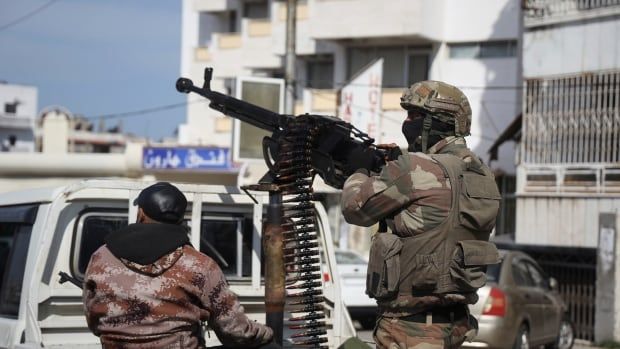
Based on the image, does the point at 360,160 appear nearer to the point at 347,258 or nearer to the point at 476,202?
the point at 476,202

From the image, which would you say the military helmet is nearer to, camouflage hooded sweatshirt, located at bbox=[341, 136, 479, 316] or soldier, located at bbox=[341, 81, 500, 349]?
soldier, located at bbox=[341, 81, 500, 349]

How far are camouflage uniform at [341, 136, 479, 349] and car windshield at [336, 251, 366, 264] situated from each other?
1199cm

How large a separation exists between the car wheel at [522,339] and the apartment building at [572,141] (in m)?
4.12

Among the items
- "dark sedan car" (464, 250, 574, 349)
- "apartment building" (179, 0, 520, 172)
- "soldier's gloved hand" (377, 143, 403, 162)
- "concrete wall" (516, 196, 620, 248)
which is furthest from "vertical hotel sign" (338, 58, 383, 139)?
"soldier's gloved hand" (377, 143, 403, 162)

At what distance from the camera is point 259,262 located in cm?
625

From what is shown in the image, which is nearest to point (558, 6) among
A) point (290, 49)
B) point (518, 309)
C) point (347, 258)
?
point (290, 49)

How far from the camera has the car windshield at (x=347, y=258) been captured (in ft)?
54.4

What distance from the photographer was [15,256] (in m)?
5.97

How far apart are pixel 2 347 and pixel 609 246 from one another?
12401 mm

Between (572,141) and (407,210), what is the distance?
14.3 meters

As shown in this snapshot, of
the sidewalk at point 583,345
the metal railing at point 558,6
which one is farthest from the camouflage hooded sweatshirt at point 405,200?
the metal railing at point 558,6

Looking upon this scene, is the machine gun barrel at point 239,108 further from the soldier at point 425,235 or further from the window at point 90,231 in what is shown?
the soldier at point 425,235

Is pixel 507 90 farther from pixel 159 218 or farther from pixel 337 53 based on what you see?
pixel 159 218

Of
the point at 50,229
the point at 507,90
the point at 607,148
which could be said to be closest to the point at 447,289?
the point at 50,229
